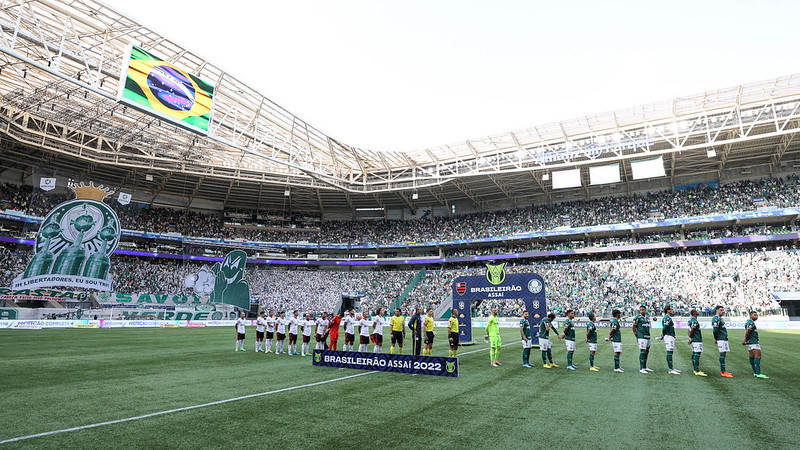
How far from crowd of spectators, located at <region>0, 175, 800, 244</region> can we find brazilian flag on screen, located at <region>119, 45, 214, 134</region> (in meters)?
21.3

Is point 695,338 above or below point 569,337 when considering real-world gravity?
above

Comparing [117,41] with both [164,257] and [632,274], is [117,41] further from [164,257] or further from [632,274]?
[632,274]

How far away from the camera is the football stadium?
23.7 feet

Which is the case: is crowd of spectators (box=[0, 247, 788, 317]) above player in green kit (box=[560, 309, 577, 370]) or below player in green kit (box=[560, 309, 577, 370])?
above

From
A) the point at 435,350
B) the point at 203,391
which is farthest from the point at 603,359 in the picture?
the point at 203,391

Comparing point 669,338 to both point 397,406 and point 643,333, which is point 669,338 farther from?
point 397,406

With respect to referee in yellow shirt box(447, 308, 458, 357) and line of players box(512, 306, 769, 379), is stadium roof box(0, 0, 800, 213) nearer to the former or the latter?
referee in yellow shirt box(447, 308, 458, 357)

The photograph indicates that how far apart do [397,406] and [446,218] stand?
5090 centimetres

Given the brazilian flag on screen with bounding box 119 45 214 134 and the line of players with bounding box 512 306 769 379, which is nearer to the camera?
the line of players with bounding box 512 306 769 379

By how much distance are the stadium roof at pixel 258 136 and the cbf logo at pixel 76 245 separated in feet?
23.8

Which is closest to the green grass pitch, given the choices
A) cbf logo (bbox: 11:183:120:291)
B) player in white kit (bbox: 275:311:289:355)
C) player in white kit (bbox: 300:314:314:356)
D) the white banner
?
player in white kit (bbox: 300:314:314:356)

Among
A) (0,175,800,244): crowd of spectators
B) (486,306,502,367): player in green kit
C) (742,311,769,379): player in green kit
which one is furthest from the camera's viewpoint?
(0,175,800,244): crowd of spectators

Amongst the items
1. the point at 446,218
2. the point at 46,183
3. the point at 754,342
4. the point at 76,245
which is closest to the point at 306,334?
the point at 754,342

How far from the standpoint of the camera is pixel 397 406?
7.61m
